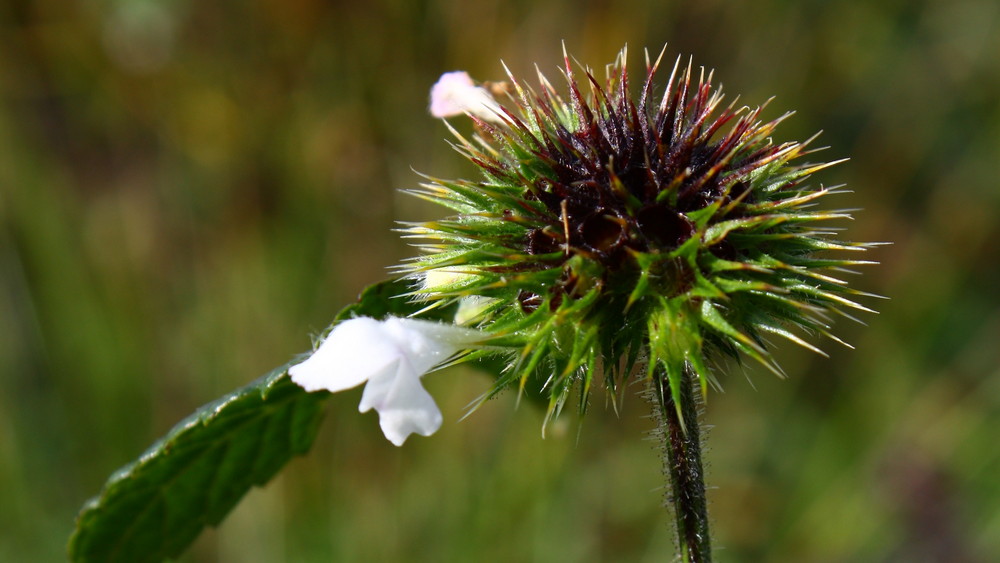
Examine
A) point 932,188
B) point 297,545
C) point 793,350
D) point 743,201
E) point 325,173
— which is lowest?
point 743,201

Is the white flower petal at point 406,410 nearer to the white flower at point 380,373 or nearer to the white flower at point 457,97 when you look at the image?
the white flower at point 380,373

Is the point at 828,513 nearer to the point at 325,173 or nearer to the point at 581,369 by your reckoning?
the point at 325,173

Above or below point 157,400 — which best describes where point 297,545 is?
below

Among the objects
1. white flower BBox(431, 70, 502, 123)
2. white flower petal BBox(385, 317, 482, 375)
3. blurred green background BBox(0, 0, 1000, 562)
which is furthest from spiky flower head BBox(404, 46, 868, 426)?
blurred green background BBox(0, 0, 1000, 562)

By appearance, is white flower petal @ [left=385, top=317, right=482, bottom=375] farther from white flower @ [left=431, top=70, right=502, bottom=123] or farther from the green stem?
white flower @ [left=431, top=70, right=502, bottom=123]

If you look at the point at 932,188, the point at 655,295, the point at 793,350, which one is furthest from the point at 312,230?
the point at 655,295

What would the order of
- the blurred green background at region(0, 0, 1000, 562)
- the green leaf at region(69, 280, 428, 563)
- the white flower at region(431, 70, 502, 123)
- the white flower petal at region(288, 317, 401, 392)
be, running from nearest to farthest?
the white flower petal at region(288, 317, 401, 392), the green leaf at region(69, 280, 428, 563), the white flower at region(431, 70, 502, 123), the blurred green background at region(0, 0, 1000, 562)

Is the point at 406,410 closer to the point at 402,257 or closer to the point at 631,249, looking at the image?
the point at 631,249

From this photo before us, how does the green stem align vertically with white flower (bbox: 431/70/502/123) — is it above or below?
below
